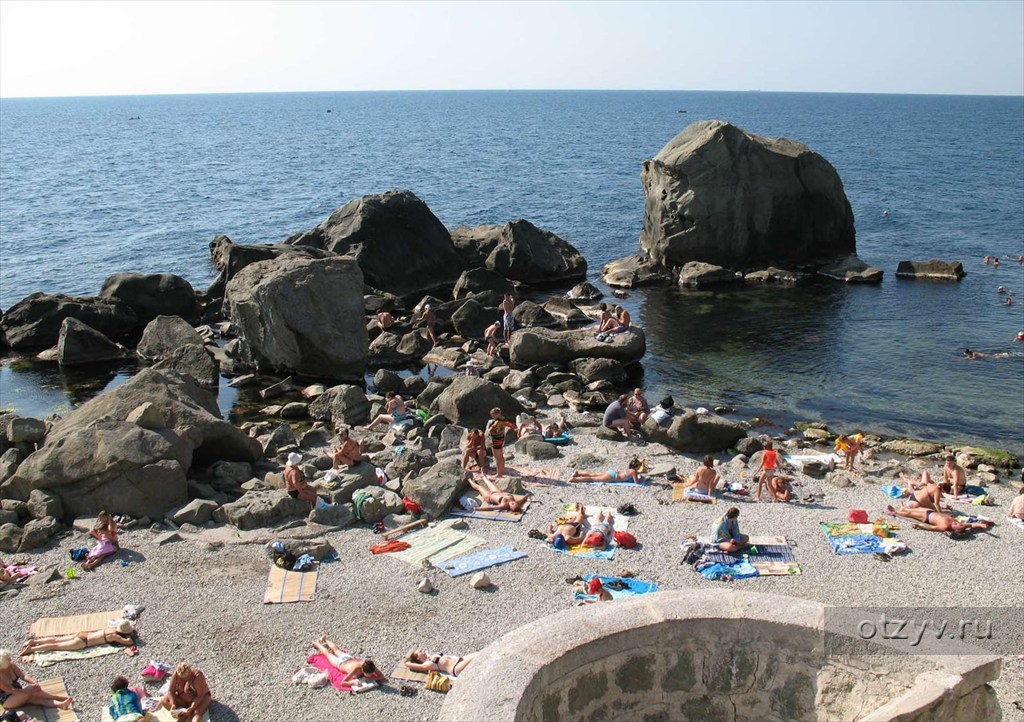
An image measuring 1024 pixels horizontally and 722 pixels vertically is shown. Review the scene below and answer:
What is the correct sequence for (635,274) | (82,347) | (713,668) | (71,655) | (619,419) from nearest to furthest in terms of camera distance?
(713,668) < (71,655) < (619,419) < (82,347) < (635,274)

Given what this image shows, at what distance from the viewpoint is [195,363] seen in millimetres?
29812

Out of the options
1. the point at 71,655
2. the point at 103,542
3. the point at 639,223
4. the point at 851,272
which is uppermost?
the point at 639,223

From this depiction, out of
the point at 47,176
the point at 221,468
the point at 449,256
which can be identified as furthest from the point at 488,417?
the point at 47,176

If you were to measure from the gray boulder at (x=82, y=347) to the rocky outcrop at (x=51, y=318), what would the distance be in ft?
7.48

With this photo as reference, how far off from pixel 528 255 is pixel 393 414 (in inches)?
743

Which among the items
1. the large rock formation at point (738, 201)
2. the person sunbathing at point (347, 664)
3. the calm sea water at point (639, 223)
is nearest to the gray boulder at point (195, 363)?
the calm sea water at point (639, 223)

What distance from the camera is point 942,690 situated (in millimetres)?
7660

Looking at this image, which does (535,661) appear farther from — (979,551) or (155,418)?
(155,418)

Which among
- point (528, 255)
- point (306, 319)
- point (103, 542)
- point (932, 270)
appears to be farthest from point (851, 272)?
point (103, 542)

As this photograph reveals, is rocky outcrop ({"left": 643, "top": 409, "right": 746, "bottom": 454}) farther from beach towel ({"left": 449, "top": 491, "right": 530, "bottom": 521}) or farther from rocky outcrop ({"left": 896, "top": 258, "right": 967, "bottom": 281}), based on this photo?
rocky outcrop ({"left": 896, "top": 258, "right": 967, "bottom": 281})

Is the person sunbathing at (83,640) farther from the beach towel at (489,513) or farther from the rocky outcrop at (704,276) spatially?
the rocky outcrop at (704,276)

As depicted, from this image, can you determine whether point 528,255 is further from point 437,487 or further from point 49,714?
point 49,714

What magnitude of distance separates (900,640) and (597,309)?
96.9 feet

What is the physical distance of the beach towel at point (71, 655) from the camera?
12891 mm
